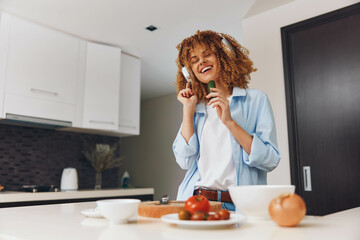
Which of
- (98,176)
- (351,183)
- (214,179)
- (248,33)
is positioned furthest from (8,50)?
(351,183)

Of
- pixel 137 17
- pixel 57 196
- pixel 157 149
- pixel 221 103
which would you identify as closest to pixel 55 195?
pixel 57 196

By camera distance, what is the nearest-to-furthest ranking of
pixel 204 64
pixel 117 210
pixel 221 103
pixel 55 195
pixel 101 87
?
pixel 117 210 < pixel 221 103 < pixel 204 64 < pixel 55 195 < pixel 101 87

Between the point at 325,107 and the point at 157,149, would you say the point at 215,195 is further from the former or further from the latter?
the point at 157,149

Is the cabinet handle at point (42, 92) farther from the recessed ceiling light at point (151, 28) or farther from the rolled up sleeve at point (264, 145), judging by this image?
the rolled up sleeve at point (264, 145)

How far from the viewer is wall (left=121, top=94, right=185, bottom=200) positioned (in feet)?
17.7

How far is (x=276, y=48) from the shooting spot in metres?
2.96

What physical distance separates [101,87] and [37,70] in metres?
0.67

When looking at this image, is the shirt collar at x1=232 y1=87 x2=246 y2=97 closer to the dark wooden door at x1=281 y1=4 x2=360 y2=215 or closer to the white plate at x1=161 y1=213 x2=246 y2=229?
the white plate at x1=161 y1=213 x2=246 y2=229

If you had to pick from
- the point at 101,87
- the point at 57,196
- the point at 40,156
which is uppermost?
the point at 101,87

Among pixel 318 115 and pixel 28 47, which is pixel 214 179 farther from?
pixel 28 47

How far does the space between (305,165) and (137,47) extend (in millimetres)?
2165

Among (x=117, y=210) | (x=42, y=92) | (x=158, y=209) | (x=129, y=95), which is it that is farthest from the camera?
(x=129, y=95)

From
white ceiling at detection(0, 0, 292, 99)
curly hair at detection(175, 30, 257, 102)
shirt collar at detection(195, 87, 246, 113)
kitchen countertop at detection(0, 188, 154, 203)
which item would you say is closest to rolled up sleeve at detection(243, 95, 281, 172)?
shirt collar at detection(195, 87, 246, 113)

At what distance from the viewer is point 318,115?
2713 millimetres
